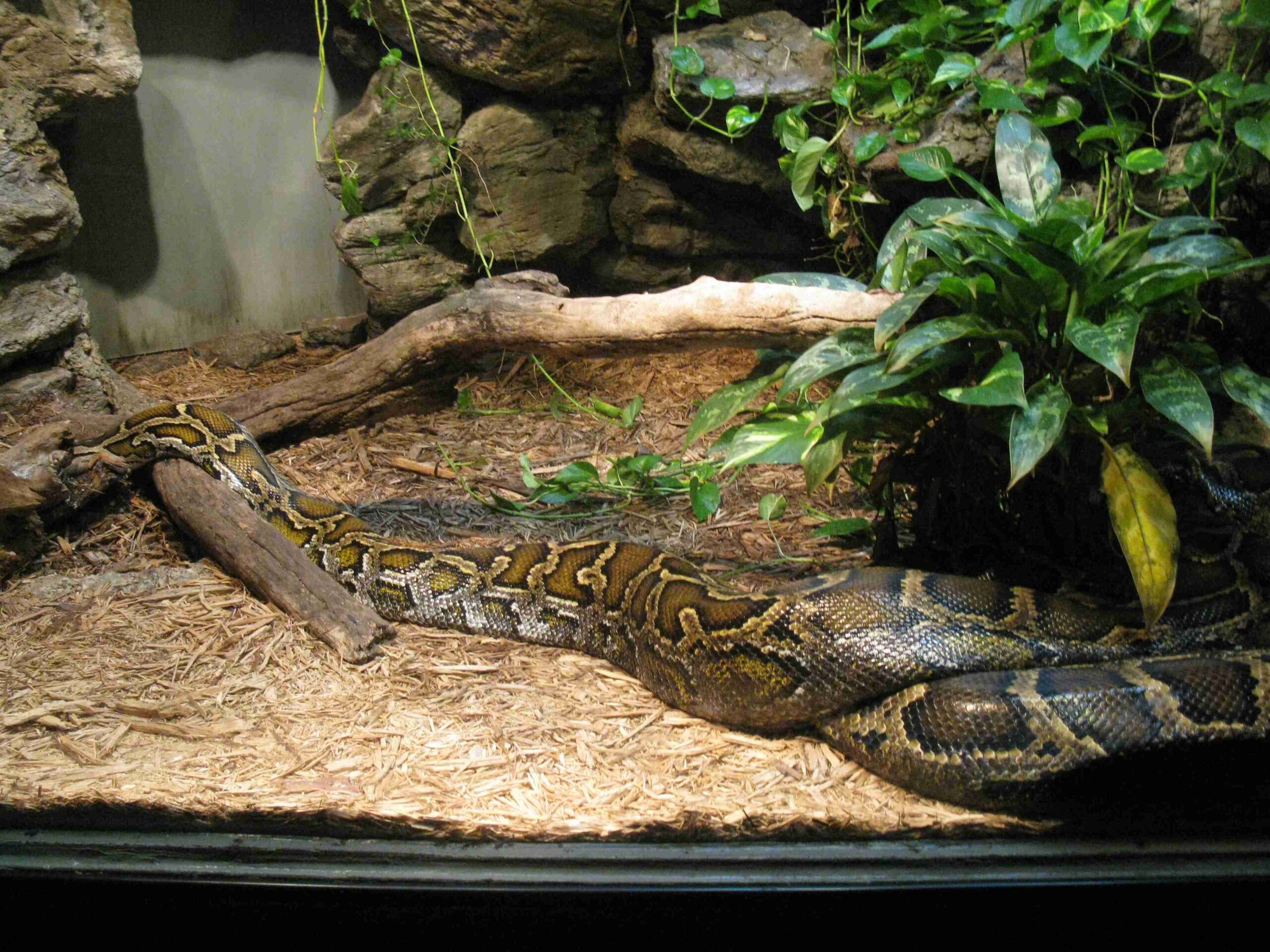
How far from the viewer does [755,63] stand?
4.85 meters

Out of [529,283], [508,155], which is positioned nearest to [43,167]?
[508,155]

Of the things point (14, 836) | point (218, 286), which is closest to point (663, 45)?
point (218, 286)

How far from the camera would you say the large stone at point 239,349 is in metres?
5.57

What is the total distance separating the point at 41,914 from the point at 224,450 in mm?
2345

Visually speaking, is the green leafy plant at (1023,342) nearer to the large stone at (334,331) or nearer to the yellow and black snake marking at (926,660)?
the yellow and black snake marking at (926,660)

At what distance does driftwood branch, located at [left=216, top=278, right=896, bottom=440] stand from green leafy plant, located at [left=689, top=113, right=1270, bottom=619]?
0.28 metres

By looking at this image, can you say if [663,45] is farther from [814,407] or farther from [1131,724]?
[1131,724]

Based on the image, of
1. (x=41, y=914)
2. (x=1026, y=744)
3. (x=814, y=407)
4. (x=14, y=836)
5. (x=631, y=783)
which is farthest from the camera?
(x=814, y=407)

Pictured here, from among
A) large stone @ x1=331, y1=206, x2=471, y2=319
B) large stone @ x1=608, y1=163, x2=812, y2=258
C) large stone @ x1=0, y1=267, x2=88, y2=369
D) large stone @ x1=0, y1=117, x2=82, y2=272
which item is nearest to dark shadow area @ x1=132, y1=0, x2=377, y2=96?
large stone @ x1=0, y1=117, x2=82, y2=272

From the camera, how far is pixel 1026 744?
8.10 feet

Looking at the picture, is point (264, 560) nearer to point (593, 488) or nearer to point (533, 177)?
point (593, 488)

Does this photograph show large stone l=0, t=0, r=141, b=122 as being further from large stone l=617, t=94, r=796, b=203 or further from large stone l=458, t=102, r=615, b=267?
large stone l=617, t=94, r=796, b=203

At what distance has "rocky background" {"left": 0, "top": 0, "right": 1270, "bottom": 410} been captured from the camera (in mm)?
4555

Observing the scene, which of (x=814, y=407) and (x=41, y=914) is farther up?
(x=814, y=407)
